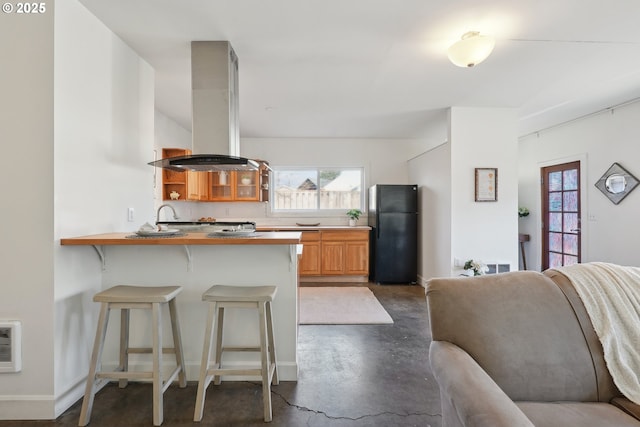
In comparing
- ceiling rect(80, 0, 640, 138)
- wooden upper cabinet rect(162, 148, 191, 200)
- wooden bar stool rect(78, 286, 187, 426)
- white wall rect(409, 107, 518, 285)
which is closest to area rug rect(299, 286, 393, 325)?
white wall rect(409, 107, 518, 285)

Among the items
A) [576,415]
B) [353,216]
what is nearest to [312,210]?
[353,216]

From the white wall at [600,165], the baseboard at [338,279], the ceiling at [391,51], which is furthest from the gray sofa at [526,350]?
the baseboard at [338,279]

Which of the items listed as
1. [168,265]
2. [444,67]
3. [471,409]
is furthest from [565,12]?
[168,265]

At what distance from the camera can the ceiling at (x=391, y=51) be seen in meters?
2.02

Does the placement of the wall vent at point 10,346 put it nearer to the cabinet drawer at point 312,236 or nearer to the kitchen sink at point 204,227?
the kitchen sink at point 204,227

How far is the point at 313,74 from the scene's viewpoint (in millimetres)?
2961

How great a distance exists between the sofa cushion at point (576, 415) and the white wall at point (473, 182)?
293cm

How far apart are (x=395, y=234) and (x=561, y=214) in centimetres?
261

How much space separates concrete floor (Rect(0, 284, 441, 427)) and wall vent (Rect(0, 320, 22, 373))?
1.02 ft

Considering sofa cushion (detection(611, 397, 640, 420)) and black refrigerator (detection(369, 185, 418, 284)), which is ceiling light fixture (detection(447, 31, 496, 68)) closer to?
sofa cushion (detection(611, 397, 640, 420))

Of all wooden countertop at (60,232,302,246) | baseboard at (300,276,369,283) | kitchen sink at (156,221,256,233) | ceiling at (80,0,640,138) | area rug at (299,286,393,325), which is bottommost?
area rug at (299,286,393,325)

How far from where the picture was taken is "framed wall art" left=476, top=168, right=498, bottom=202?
393cm

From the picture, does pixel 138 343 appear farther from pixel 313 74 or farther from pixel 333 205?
pixel 333 205

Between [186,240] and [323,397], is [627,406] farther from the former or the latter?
[186,240]
